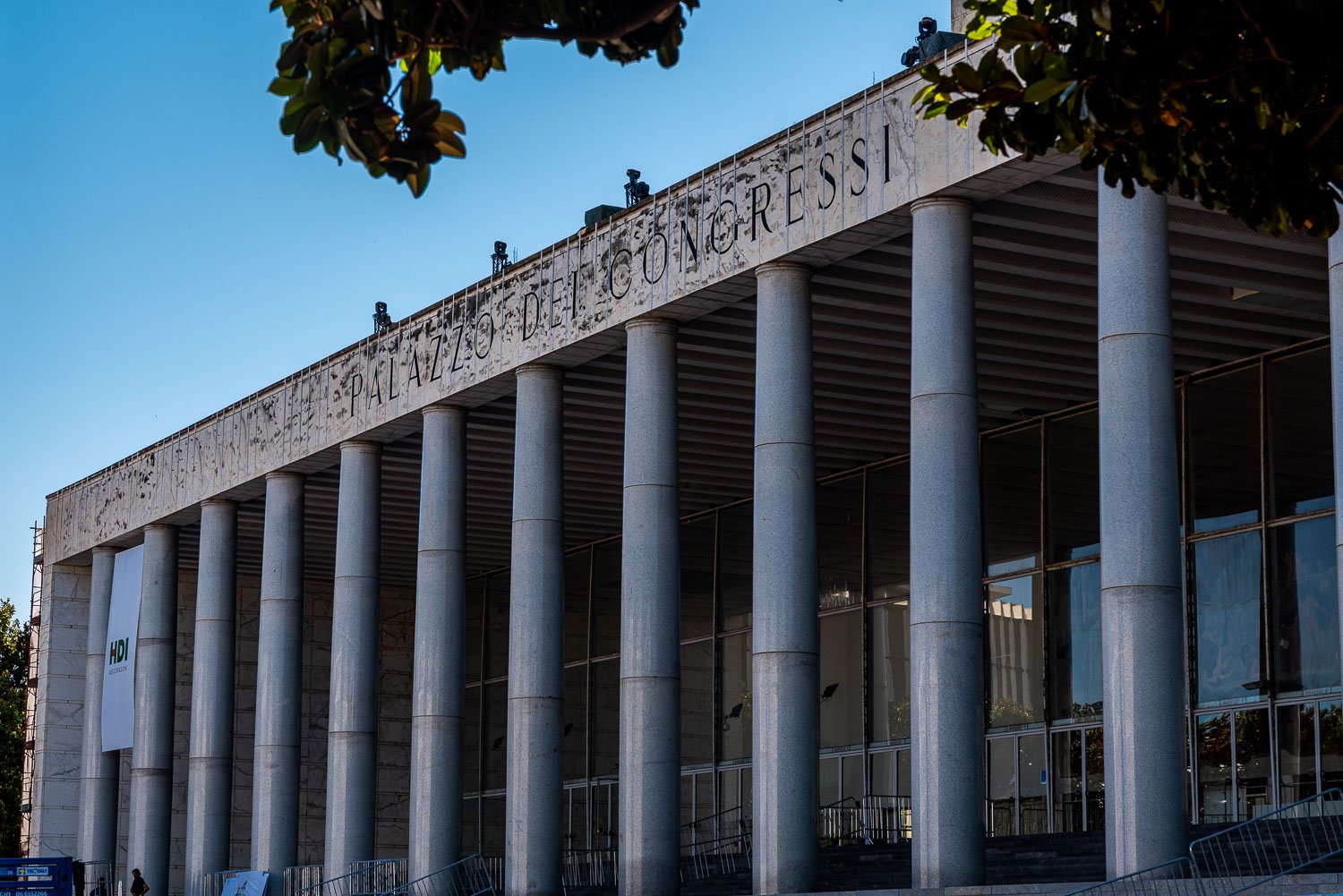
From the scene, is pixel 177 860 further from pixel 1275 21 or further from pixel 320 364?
pixel 1275 21

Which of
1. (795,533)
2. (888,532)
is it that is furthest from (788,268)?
(888,532)

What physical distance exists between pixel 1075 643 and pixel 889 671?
5.05 metres

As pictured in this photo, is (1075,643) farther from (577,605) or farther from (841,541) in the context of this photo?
(577,605)

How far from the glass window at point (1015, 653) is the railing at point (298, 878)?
1156 centimetres

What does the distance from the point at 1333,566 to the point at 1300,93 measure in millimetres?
21051

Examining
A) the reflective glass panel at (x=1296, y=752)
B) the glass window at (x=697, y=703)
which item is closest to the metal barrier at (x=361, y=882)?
the glass window at (x=697, y=703)

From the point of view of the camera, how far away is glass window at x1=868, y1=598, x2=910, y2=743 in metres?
34.8

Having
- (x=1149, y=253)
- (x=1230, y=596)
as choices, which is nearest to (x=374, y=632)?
(x=1230, y=596)

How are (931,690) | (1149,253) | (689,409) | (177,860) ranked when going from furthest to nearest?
(177,860)
(689,409)
(931,690)
(1149,253)

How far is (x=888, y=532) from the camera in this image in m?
35.3

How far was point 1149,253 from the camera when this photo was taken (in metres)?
19.0

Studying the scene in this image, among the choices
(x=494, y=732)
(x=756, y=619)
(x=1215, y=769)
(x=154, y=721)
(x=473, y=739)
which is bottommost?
(x=1215, y=769)

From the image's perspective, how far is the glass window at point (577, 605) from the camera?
43.3 metres

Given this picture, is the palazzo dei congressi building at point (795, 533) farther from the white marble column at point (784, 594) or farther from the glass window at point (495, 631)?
the glass window at point (495, 631)
